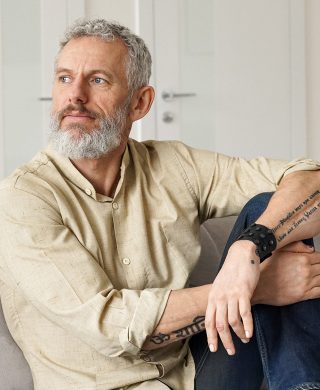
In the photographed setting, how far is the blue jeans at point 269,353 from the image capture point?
1744mm

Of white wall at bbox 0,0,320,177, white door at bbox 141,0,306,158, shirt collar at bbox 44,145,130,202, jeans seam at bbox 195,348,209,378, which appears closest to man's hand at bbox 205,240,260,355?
jeans seam at bbox 195,348,209,378

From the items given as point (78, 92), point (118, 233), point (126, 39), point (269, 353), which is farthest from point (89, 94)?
point (269, 353)

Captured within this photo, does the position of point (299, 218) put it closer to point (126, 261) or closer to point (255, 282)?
point (255, 282)

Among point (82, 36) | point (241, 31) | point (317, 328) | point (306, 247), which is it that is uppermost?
point (241, 31)

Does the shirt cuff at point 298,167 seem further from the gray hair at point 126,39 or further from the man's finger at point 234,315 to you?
the man's finger at point 234,315

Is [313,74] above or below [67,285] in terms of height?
above

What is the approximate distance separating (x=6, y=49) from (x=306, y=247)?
9.56ft

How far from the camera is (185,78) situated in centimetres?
475

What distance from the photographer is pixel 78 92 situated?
201 cm

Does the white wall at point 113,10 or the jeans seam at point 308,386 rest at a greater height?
the white wall at point 113,10

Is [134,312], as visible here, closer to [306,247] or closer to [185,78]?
[306,247]

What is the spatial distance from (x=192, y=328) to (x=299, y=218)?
0.37 metres

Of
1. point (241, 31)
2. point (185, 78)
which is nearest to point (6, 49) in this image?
point (185, 78)

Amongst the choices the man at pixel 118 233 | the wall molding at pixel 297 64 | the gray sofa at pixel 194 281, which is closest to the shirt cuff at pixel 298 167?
the man at pixel 118 233
